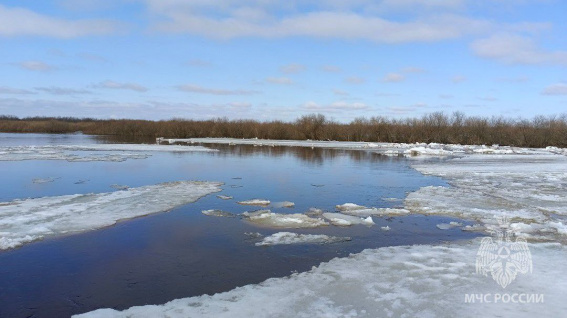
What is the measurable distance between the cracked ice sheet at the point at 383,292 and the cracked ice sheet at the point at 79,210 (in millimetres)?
3662

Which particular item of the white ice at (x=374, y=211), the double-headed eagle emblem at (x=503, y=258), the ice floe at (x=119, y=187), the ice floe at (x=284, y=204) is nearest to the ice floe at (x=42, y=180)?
the ice floe at (x=119, y=187)

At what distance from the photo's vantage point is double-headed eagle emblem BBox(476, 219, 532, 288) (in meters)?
5.16

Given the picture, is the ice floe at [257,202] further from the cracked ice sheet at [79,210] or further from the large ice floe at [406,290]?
the large ice floe at [406,290]

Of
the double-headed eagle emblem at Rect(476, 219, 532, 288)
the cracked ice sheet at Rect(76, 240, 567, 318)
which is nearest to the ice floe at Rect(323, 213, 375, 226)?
the cracked ice sheet at Rect(76, 240, 567, 318)

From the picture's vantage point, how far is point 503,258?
5777mm

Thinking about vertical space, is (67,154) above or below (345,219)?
above

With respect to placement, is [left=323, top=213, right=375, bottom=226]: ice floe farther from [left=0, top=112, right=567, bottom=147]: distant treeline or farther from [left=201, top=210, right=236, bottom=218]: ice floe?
[left=0, top=112, right=567, bottom=147]: distant treeline

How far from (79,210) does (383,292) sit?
6.50 metres

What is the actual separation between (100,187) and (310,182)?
247 inches

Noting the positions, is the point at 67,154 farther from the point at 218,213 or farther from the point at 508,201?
the point at 508,201

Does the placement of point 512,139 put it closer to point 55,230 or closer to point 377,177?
point 377,177

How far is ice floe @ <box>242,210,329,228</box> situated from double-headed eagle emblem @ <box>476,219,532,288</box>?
9.19ft

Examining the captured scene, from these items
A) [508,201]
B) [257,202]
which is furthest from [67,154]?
[508,201]

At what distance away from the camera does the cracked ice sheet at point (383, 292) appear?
4082 millimetres
